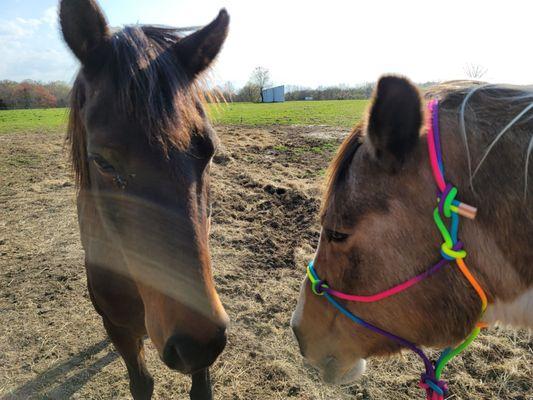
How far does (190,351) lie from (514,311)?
1481mm

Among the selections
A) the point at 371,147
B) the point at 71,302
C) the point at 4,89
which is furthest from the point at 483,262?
the point at 4,89

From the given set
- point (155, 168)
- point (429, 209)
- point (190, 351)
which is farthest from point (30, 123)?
point (429, 209)

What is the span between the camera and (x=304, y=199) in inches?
297

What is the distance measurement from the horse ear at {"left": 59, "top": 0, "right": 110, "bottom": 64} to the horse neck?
6.38 feet

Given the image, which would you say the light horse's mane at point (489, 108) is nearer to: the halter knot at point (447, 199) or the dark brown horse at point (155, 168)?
the halter knot at point (447, 199)

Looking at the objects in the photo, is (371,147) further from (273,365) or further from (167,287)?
(273,365)

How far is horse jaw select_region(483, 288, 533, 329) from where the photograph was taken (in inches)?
58.3

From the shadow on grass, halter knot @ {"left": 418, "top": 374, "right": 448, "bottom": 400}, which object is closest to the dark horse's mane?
halter knot @ {"left": 418, "top": 374, "right": 448, "bottom": 400}

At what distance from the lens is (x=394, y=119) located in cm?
138

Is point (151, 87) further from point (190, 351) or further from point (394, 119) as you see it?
point (190, 351)

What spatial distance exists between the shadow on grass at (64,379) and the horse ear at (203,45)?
322 centimetres

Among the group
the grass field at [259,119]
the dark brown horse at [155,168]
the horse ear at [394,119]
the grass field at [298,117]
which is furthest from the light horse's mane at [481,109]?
the grass field at [259,119]

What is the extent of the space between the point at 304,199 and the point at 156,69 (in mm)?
5786

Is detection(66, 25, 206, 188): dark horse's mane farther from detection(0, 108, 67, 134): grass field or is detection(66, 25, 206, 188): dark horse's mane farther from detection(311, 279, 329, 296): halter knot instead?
detection(0, 108, 67, 134): grass field
